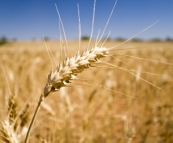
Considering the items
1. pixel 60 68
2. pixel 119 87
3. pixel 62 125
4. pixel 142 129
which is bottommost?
pixel 119 87

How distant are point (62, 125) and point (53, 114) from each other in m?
0.11

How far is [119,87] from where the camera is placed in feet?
15.3

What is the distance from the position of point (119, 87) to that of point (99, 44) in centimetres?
421

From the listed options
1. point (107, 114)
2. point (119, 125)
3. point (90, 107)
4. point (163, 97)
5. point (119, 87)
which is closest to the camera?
point (90, 107)

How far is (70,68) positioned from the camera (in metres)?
0.52

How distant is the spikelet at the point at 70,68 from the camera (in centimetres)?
51

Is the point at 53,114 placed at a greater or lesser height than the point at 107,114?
greater

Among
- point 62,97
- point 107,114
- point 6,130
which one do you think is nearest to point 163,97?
point 107,114

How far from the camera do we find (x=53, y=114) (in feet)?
3.84

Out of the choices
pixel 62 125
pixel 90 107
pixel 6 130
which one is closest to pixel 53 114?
pixel 62 125

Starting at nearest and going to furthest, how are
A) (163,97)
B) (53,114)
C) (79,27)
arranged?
(79,27) → (53,114) → (163,97)

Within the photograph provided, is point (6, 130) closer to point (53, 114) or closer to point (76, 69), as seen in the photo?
point (76, 69)

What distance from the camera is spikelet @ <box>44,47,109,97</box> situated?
507 mm

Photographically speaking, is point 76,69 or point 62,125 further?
point 62,125
